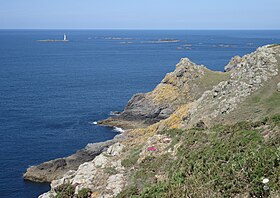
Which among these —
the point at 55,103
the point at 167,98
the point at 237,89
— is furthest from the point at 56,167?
the point at 55,103

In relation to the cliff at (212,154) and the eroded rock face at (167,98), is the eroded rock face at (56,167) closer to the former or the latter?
the cliff at (212,154)

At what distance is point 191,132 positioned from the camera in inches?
1182

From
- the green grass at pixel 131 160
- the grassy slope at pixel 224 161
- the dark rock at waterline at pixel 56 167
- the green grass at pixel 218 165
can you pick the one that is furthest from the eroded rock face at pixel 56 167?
the green grass at pixel 218 165

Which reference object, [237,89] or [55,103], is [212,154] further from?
[55,103]

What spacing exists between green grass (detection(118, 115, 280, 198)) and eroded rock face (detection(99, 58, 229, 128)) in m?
40.9

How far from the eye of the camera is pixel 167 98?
74625 mm

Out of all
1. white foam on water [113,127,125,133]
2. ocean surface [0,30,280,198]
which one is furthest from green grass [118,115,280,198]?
white foam on water [113,127,125,133]

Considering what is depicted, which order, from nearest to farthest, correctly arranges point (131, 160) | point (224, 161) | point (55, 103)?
point (224, 161) < point (131, 160) < point (55, 103)

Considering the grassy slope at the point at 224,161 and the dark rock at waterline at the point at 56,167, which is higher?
the grassy slope at the point at 224,161

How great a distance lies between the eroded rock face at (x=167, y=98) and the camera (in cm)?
7188

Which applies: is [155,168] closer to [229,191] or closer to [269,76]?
[229,191]

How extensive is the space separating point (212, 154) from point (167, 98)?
52623 millimetres

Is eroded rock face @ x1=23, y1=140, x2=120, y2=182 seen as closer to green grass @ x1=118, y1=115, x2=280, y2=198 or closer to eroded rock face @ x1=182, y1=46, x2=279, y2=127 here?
eroded rock face @ x1=182, y1=46, x2=279, y2=127

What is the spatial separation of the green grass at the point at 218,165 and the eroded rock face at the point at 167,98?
40.9 metres
